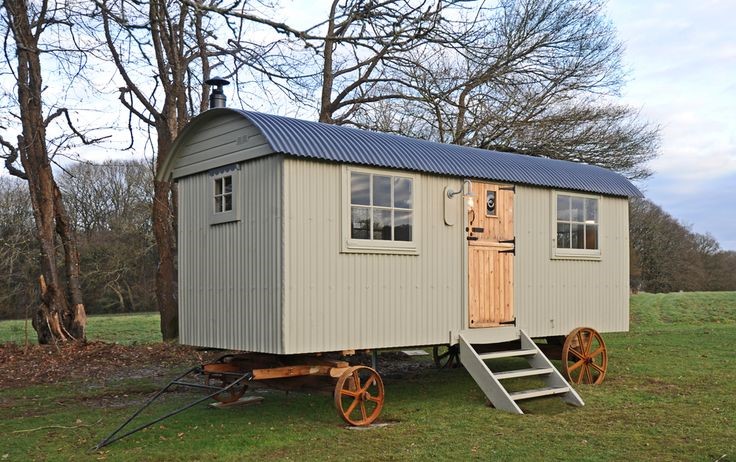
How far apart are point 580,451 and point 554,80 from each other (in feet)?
39.1

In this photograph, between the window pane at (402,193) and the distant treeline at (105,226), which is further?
the distant treeline at (105,226)

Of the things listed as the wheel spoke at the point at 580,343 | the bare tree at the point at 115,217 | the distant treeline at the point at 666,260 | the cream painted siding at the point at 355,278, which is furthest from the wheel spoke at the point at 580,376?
the distant treeline at the point at 666,260

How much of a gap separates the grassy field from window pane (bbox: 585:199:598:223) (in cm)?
254

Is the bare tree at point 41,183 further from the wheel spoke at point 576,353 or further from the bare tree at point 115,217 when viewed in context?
the bare tree at point 115,217

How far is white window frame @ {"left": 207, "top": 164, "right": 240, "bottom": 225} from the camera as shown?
28.0ft

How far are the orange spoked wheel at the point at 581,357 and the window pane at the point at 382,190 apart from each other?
387 cm

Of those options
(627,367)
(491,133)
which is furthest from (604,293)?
(491,133)

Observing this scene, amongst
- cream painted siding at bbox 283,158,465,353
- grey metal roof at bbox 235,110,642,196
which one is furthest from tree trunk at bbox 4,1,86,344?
cream painted siding at bbox 283,158,465,353

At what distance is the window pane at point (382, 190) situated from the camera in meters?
8.68

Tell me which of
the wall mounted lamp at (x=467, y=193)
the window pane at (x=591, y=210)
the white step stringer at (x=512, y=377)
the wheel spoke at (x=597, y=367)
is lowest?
the wheel spoke at (x=597, y=367)

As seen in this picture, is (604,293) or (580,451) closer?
(580,451)

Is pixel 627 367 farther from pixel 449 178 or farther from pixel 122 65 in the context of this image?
pixel 122 65

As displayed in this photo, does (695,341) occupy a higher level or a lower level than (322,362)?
lower

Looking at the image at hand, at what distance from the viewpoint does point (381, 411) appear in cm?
893
